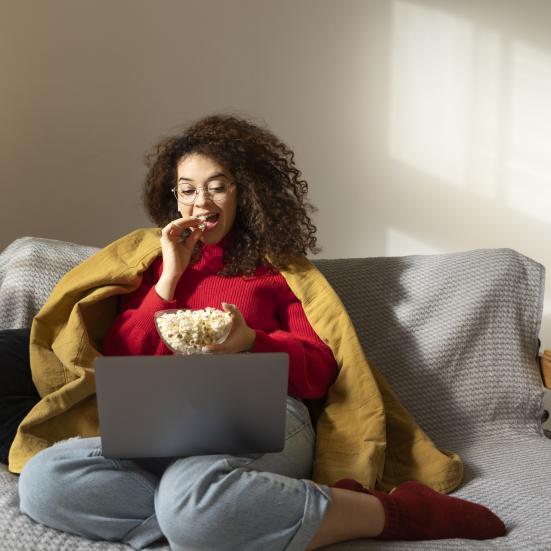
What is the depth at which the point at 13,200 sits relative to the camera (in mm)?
2918

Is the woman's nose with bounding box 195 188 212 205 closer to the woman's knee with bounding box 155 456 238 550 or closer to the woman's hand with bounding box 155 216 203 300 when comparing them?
the woman's hand with bounding box 155 216 203 300

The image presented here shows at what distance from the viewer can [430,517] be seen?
154cm

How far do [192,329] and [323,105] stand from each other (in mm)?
1810

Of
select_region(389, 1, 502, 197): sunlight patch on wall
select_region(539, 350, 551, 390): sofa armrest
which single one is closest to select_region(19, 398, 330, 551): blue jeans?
select_region(539, 350, 551, 390): sofa armrest

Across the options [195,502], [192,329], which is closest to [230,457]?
[195,502]

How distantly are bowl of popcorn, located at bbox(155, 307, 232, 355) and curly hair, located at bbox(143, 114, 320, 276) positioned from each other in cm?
37

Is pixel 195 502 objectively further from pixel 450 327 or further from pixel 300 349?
pixel 450 327

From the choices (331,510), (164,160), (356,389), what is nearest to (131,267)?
(164,160)

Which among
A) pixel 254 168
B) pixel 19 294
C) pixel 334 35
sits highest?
pixel 334 35

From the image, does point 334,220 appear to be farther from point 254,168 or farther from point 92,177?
point 254,168

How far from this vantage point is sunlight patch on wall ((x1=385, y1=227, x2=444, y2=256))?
10.7ft

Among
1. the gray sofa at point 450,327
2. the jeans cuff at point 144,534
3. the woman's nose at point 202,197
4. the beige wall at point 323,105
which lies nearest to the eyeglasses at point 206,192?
the woman's nose at point 202,197

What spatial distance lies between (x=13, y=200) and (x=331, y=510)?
6.11ft

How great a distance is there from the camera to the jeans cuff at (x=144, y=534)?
146 centimetres
